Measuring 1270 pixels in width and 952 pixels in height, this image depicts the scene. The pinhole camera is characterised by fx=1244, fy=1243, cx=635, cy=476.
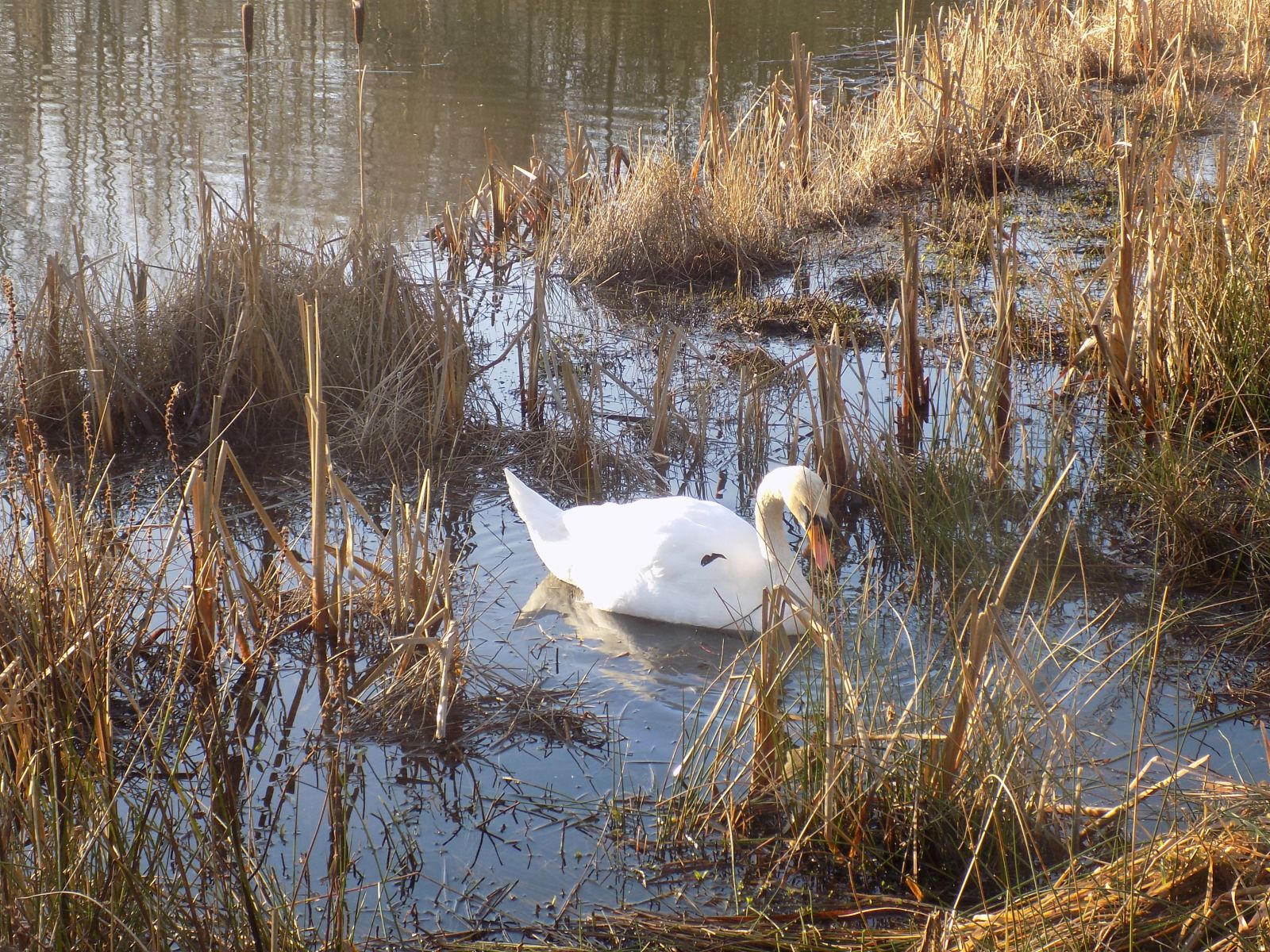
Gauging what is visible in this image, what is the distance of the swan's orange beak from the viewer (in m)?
4.37

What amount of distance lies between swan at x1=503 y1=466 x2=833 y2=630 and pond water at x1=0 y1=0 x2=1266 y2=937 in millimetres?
123

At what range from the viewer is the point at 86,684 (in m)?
2.54

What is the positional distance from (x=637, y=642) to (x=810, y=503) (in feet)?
2.65

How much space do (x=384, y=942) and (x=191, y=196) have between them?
8147 mm

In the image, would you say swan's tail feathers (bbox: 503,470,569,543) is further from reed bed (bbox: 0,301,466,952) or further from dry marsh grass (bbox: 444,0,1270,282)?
dry marsh grass (bbox: 444,0,1270,282)

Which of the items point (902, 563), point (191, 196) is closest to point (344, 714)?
point (902, 563)

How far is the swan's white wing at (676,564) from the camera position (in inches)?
179

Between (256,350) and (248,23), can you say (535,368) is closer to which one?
(256,350)

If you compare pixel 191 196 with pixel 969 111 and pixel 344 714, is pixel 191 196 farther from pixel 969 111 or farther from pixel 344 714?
pixel 344 714

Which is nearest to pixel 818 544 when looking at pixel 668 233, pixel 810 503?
pixel 810 503

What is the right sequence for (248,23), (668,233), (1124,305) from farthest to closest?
(668,233) < (1124,305) < (248,23)

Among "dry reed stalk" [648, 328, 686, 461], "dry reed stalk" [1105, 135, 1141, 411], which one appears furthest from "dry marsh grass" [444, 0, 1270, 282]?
"dry reed stalk" [648, 328, 686, 461]

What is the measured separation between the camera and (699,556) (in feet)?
15.0

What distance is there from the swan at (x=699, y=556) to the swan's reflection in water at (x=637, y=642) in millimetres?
49
